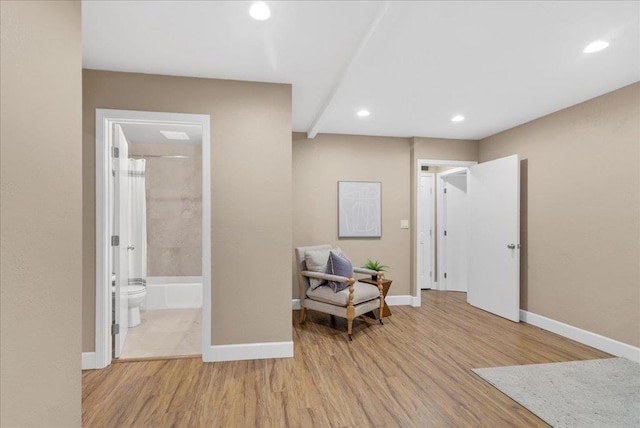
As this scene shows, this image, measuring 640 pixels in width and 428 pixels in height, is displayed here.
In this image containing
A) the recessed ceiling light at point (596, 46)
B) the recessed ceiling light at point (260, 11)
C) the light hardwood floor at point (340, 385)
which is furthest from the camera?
the recessed ceiling light at point (596, 46)

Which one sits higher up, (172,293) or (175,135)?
(175,135)

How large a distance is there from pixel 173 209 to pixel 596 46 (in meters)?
5.07

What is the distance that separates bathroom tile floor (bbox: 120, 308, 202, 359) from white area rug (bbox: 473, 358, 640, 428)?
2698mm

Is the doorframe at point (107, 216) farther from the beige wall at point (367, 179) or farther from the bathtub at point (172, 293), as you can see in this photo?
the bathtub at point (172, 293)

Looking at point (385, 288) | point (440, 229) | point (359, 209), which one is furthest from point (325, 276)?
point (440, 229)

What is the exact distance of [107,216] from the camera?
2678 millimetres

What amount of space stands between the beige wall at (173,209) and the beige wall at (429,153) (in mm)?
3222

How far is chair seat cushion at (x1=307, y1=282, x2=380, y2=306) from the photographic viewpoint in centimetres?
344

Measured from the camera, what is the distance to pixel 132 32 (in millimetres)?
2129

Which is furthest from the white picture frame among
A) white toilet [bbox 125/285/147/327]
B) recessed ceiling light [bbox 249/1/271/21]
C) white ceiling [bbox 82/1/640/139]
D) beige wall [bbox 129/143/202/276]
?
recessed ceiling light [bbox 249/1/271/21]

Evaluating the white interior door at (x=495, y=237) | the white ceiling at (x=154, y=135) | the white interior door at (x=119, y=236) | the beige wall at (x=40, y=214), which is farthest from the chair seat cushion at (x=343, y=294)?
the beige wall at (x=40, y=214)

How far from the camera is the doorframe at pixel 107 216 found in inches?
104

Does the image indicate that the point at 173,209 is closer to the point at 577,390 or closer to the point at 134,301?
the point at 134,301

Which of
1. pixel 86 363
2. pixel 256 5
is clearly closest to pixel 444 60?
pixel 256 5
